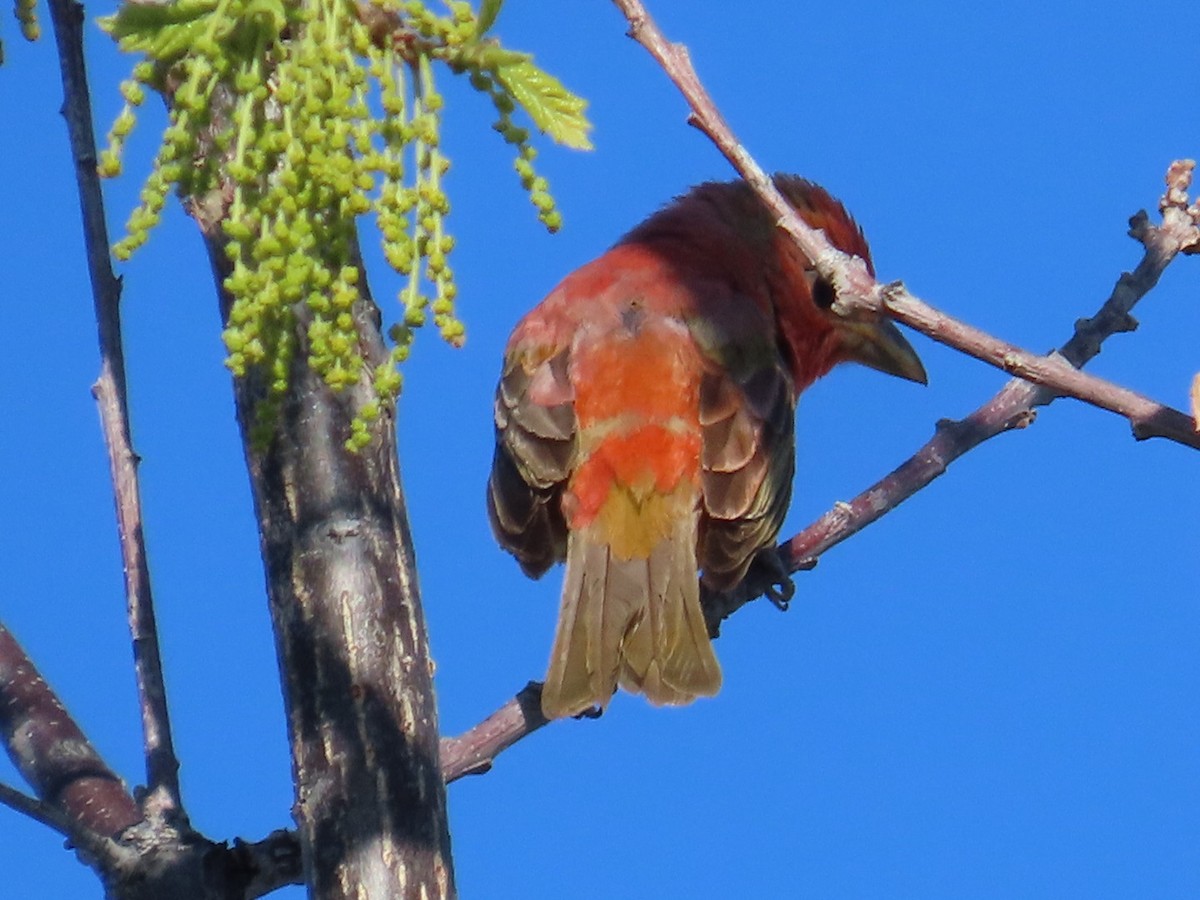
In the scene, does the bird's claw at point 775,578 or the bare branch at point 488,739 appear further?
the bird's claw at point 775,578

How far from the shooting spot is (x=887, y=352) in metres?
6.43

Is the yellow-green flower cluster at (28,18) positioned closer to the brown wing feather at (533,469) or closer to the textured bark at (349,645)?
the textured bark at (349,645)

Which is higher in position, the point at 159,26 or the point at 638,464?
the point at 638,464

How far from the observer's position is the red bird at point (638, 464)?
4.62 meters

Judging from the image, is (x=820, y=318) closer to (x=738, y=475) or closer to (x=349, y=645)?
(x=738, y=475)

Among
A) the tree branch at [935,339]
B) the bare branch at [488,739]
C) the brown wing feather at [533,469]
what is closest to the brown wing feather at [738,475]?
the tree branch at [935,339]

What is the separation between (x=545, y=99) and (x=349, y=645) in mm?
917

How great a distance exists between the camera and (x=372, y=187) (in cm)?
Result: 245

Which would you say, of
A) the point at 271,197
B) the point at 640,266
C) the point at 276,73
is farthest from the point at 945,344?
the point at 640,266

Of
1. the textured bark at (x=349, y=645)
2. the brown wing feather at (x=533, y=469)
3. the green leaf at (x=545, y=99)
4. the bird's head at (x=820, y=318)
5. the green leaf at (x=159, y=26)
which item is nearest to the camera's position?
the green leaf at (x=159, y=26)

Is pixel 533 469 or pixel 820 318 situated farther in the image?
pixel 820 318

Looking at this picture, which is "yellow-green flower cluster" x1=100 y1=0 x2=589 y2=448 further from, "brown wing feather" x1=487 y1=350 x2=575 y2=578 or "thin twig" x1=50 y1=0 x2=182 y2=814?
"brown wing feather" x1=487 y1=350 x2=575 y2=578

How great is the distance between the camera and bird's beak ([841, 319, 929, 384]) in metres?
6.36

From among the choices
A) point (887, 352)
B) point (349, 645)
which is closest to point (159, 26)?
point (349, 645)
